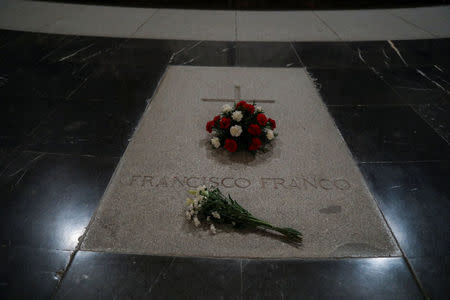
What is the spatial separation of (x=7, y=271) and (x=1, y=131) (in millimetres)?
1700

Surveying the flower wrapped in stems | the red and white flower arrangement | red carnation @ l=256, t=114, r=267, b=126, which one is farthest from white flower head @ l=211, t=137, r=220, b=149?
the flower wrapped in stems

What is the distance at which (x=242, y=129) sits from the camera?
2.72 metres

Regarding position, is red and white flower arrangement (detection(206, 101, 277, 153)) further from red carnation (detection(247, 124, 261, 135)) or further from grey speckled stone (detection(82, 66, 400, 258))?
grey speckled stone (detection(82, 66, 400, 258))

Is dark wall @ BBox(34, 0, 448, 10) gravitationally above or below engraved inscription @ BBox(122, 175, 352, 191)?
above

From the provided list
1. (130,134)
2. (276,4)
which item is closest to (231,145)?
(130,134)

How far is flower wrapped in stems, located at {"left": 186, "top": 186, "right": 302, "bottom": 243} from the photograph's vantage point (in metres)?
2.09

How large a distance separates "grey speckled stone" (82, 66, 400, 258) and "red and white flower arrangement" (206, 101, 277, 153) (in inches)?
4.5

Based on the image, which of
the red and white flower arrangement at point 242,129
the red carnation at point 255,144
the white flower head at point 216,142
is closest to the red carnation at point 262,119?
the red and white flower arrangement at point 242,129

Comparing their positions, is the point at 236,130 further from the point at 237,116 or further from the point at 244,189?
the point at 244,189

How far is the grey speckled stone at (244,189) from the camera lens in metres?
2.04

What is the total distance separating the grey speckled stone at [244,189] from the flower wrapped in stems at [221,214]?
0.06 metres

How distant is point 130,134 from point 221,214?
1.39 metres

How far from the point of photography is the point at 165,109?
346 cm

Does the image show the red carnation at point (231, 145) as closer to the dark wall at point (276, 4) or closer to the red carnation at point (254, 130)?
the red carnation at point (254, 130)
